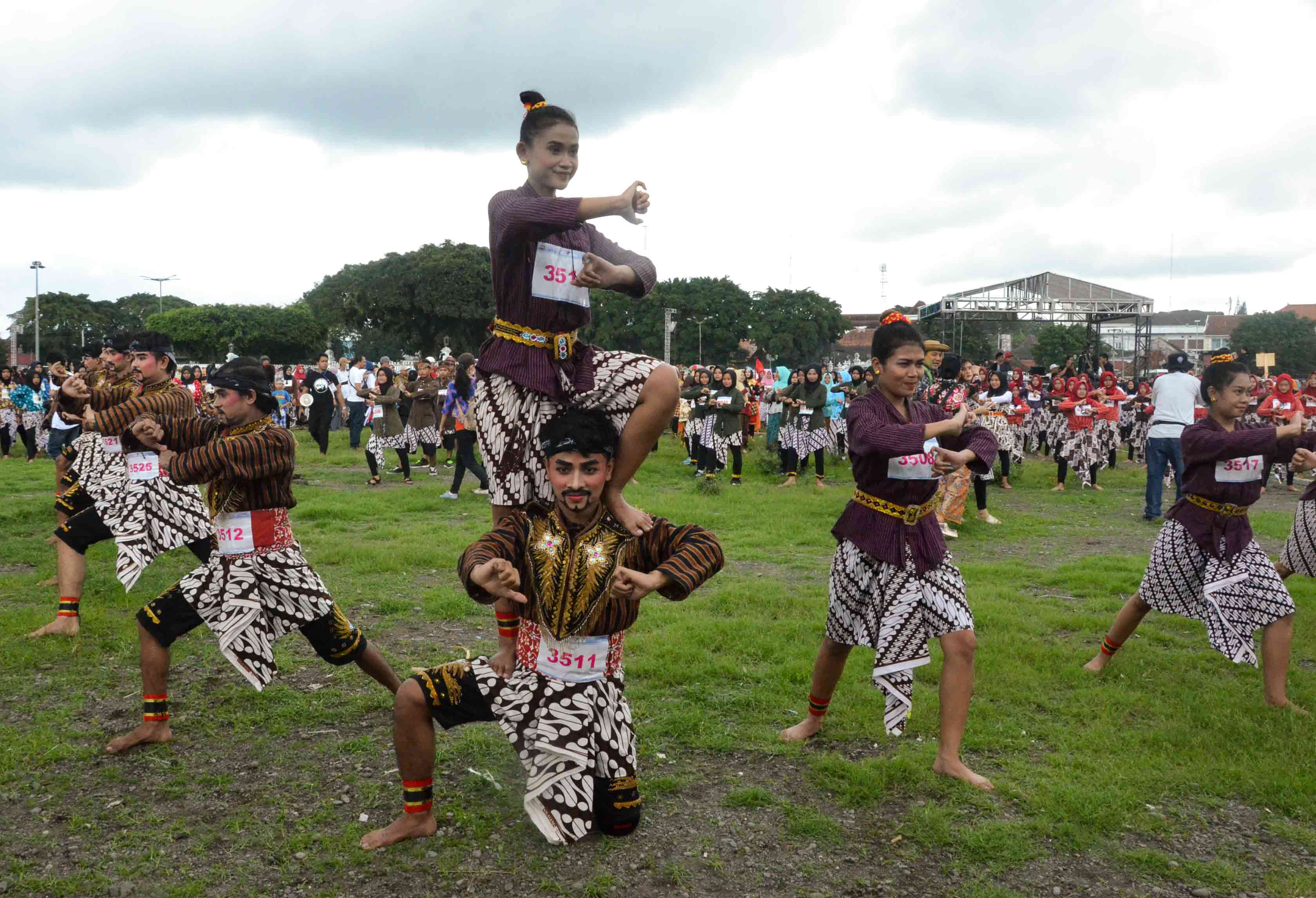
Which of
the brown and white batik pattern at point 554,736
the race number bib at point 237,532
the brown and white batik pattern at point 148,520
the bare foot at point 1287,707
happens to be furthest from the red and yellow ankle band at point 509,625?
the bare foot at point 1287,707

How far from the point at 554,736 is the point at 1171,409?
10.3m

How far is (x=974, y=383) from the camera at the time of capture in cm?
1533

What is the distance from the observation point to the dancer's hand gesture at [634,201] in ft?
11.5

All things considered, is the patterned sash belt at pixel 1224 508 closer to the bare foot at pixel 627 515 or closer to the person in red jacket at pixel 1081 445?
the bare foot at pixel 627 515

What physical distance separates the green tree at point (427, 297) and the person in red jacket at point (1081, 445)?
126ft

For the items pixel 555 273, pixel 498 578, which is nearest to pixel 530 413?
pixel 555 273

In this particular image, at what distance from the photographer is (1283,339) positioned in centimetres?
6128

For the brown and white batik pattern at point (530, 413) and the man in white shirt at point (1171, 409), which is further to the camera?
the man in white shirt at point (1171, 409)

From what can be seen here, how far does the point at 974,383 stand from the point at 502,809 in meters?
12.8

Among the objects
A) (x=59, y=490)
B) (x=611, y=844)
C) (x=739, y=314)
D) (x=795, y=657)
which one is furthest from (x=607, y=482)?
(x=739, y=314)

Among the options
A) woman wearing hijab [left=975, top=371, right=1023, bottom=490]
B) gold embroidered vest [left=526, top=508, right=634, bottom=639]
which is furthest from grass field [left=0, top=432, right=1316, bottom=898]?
woman wearing hijab [left=975, top=371, right=1023, bottom=490]

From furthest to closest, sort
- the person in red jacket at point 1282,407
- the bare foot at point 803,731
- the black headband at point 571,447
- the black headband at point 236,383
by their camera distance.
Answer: the person in red jacket at point 1282,407 → the bare foot at point 803,731 → the black headband at point 236,383 → the black headband at point 571,447

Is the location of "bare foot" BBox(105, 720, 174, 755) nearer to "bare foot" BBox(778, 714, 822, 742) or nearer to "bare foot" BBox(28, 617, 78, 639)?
"bare foot" BBox(28, 617, 78, 639)

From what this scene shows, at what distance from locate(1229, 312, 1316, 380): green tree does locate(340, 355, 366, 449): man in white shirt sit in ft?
182
